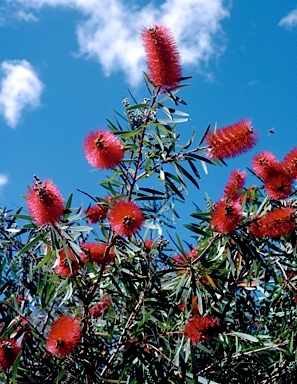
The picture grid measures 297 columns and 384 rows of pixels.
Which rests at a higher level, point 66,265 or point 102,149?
point 102,149

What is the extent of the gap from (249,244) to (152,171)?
416mm

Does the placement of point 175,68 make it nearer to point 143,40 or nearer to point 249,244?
point 143,40

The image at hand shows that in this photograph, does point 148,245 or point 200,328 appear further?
point 148,245

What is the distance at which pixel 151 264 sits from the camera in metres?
2.05

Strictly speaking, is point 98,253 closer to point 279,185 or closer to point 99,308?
point 99,308

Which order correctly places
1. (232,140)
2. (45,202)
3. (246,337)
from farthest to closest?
1. (246,337)
2. (232,140)
3. (45,202)

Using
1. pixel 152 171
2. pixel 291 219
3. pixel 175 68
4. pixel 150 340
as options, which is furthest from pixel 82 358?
pixel 175 68

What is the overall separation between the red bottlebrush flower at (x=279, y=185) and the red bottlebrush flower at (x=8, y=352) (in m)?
1.01

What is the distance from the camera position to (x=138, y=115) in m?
2.10

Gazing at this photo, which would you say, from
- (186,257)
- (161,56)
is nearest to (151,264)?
(186,257)

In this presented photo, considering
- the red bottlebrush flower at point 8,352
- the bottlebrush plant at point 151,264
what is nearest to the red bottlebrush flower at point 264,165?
the bottlebrush plant at point 151,264

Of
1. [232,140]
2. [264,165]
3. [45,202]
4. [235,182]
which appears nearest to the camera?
[45,202]

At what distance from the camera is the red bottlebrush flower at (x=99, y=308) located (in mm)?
2367

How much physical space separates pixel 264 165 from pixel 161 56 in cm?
61
